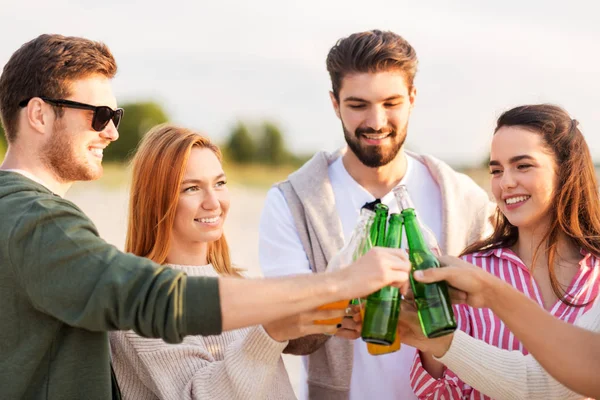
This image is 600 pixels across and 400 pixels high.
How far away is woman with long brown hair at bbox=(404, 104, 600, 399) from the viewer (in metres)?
3.31

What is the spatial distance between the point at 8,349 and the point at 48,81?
1.00 meters

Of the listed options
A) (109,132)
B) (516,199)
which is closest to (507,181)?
(516,199)

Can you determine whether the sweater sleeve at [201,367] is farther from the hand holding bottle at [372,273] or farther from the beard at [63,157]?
the beard at [63,157]

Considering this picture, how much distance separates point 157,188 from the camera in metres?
3.46

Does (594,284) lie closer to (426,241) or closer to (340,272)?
(426,241)

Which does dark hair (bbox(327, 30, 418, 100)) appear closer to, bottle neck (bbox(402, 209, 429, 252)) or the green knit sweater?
bottle neck (bbox(402, 209, 429, 252))

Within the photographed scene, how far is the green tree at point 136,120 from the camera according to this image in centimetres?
2881

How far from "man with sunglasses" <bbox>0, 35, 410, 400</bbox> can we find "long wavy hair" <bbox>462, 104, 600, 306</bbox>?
1158 mm

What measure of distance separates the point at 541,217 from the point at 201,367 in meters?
1.69

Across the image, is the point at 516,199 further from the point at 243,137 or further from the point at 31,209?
the point at 243,137

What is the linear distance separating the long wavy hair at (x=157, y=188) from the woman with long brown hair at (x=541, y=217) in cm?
128

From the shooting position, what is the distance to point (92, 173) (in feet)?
9.69

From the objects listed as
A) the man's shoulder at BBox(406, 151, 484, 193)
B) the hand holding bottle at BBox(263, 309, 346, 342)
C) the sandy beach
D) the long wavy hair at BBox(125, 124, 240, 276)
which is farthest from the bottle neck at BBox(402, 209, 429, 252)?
the sandy beach

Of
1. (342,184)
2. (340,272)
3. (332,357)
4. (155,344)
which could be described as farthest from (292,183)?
(340,272)
